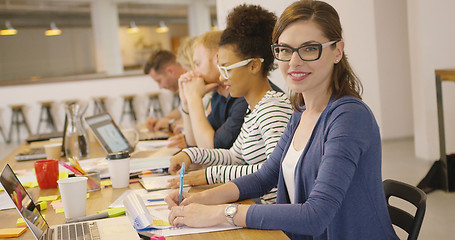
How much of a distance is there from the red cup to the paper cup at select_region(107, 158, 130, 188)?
295 mm

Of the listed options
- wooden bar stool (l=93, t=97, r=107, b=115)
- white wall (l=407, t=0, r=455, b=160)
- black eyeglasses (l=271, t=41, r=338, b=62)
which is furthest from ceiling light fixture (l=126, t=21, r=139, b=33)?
black eyeglasses (l=271, t=41, r=338, b=62)

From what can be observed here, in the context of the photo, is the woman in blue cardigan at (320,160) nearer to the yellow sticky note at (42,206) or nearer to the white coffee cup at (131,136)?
the yellow sticky note at (42,206)

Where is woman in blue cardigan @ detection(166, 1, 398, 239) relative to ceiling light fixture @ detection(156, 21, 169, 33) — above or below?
below

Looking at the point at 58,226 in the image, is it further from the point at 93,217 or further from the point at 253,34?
the point at 253,34

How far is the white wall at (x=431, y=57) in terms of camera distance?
511cm

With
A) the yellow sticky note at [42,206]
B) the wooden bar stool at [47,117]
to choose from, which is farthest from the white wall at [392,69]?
the wooden bar stool at [47,117]

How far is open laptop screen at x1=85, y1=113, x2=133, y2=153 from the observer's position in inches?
107

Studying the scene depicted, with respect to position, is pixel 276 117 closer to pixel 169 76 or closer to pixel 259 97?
pixel 259 97

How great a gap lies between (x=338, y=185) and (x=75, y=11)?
11.1m

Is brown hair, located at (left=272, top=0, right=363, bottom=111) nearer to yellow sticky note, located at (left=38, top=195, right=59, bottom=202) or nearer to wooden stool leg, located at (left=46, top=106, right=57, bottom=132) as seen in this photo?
yellow sticky note, located at (left=38, top=195, right=59, bottom=202)

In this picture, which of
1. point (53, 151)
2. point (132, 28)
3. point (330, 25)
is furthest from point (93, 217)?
point (132, 28)

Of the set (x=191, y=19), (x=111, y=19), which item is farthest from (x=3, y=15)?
(x=191, y=19)

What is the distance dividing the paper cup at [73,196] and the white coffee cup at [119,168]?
34 centimetres

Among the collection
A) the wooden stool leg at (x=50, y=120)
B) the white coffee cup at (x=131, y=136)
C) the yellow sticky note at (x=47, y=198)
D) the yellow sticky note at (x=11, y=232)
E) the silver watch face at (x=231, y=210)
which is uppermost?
the white coffee cup at (x=131, y=136)
